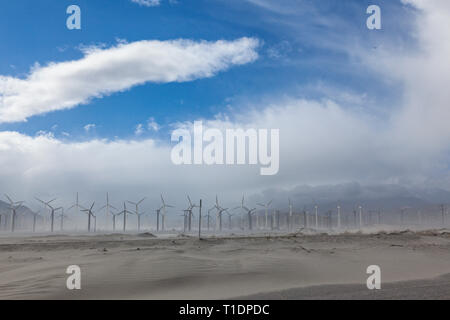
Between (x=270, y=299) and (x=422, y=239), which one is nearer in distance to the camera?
(x=270, y=299)

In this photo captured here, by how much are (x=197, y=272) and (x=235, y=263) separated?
2331 millimetres

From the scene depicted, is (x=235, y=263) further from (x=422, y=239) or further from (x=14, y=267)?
(x=422, y=239)
